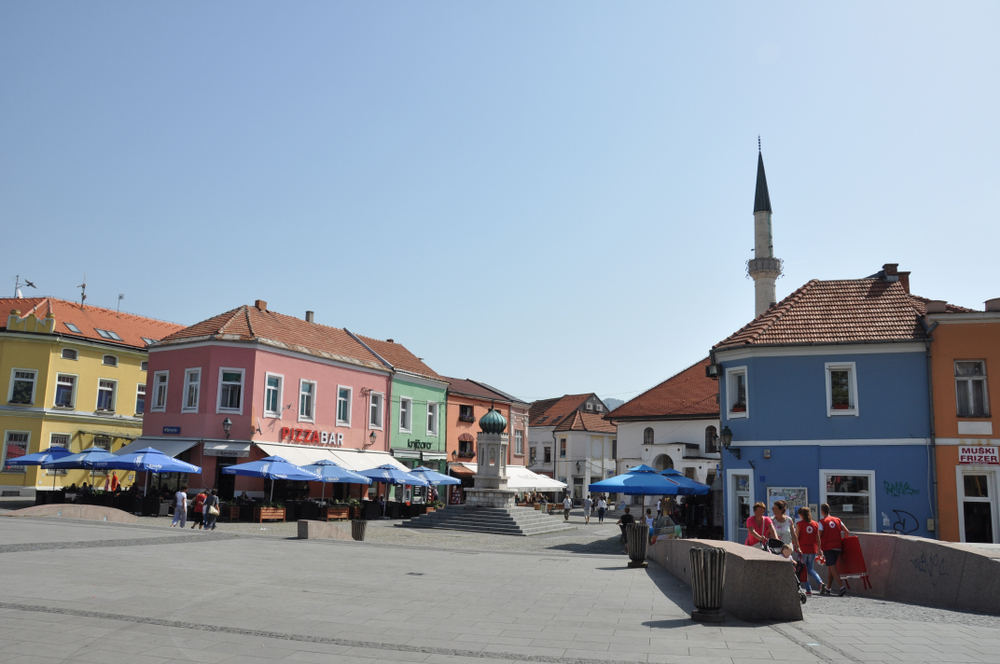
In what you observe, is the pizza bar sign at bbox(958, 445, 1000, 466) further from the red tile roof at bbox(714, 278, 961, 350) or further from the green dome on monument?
the green dome on monument

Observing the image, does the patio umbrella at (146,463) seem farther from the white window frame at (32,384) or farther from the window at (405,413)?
the window at (405,413)

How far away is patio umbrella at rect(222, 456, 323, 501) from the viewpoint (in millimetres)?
28203

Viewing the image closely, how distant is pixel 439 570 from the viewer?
1548 centimetres

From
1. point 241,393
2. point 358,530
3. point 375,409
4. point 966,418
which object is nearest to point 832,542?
point 966,418

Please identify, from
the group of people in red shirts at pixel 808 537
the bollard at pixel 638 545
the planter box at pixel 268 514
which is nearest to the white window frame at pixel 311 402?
the planter box at pixel 268 514

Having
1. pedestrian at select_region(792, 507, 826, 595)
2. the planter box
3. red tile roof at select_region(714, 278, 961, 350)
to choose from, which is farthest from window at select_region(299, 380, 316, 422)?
pedestrian at select_region(792, 507, 826, 595)

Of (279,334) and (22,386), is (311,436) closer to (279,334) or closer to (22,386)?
(279,334)

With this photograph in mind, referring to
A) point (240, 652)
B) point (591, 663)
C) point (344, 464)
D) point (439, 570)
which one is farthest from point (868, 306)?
point (344, 464)

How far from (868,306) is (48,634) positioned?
70.6 feet

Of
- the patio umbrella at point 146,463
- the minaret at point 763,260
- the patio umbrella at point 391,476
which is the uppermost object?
the minaret at point 763,260

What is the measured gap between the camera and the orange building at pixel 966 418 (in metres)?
19.5

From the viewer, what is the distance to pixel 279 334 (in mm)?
36156

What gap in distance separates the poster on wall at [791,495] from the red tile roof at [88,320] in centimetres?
3459

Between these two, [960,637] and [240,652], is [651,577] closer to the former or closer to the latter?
[960,637]
